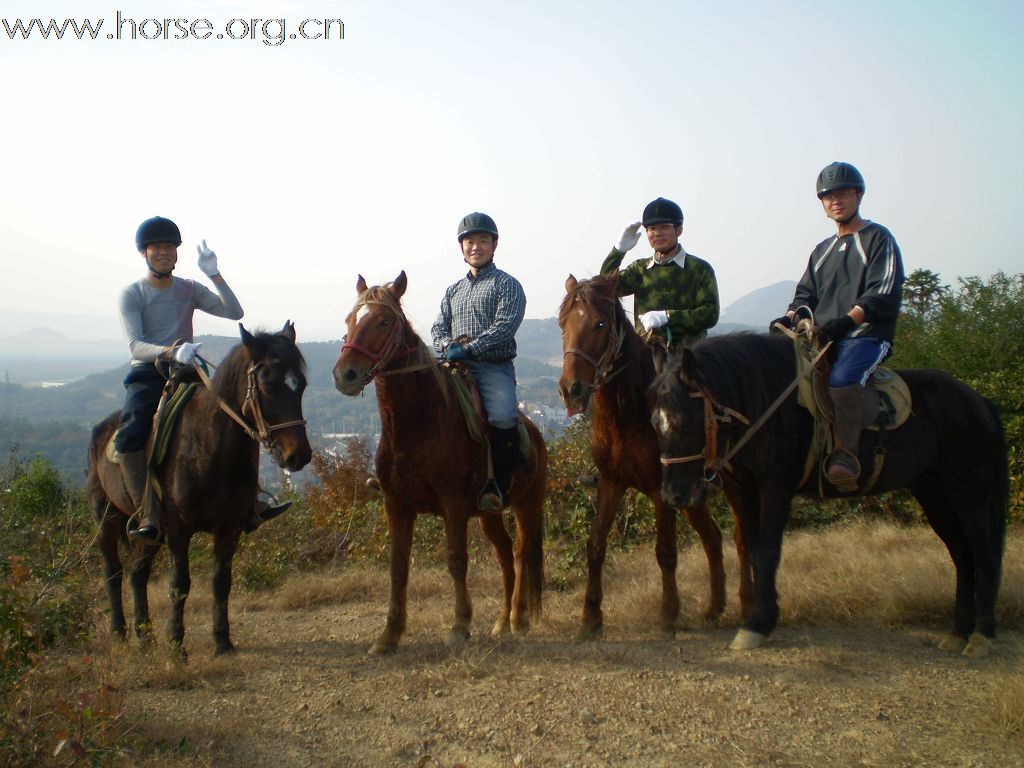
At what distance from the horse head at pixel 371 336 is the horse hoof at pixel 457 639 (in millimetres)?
2044

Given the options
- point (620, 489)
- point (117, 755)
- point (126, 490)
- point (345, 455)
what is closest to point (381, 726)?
point (117, 755)

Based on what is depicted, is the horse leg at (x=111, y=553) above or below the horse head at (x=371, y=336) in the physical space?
below

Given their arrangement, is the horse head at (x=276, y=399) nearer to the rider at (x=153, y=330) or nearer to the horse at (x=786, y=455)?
the rider at (x=153, y=330)

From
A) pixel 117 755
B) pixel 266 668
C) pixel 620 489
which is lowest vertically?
pixel 266 668

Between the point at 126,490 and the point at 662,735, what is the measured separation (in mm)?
4518

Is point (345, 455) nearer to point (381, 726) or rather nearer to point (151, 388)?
point (151, 388)

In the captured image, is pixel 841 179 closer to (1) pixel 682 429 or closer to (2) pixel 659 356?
(2) pixel 659 356

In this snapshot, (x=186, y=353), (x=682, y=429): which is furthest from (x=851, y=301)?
(x=186, y=353)

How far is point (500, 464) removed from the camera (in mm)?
6234

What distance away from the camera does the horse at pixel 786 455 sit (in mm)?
5301

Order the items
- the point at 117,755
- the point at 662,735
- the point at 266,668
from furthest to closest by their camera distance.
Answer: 1. the point at 266,668
2. the point at 662,735
3. the point at 117,755

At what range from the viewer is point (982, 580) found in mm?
5840

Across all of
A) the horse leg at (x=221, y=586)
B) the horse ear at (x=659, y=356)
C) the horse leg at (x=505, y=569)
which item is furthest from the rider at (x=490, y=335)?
the horse leg at (x=221, y=586)

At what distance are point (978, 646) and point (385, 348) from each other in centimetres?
468
